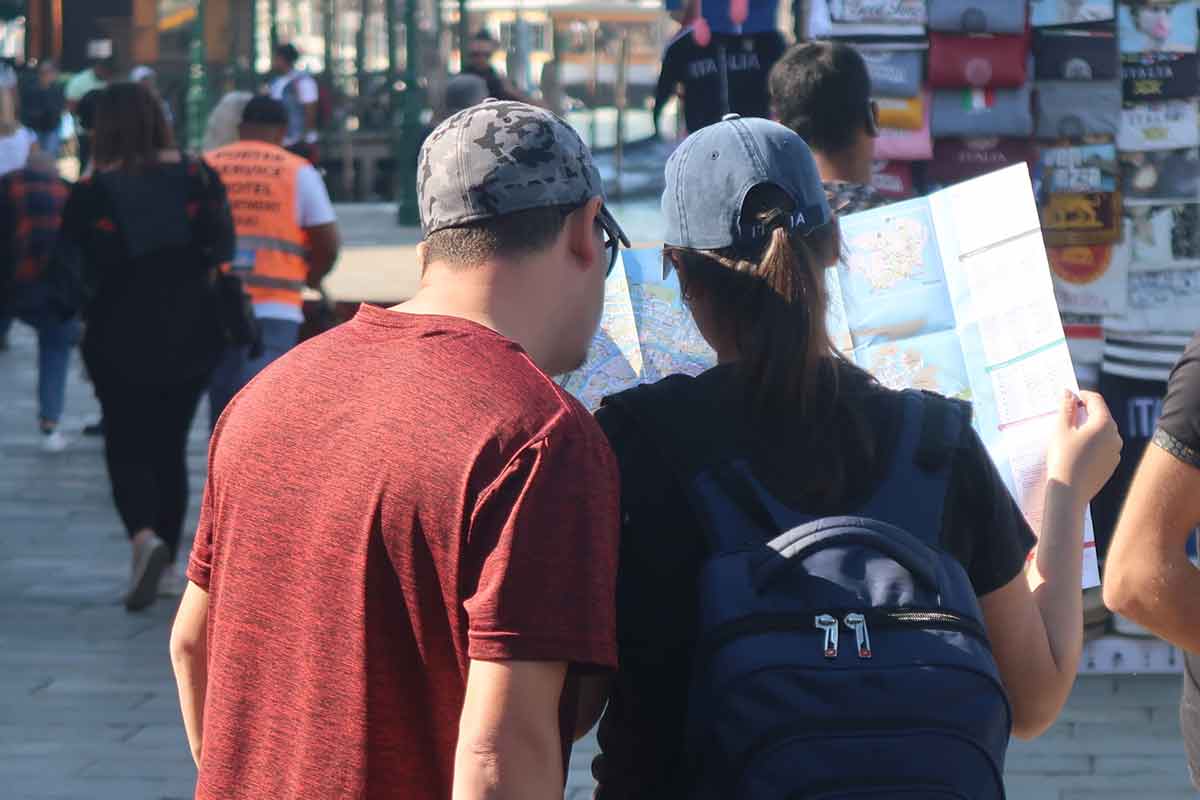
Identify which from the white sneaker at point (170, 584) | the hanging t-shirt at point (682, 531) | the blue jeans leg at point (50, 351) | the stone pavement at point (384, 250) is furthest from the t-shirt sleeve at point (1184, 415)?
the blue jeans leg at point (50, 351)

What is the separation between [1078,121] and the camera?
246 inches

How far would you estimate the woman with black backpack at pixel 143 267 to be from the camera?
660 centimetres

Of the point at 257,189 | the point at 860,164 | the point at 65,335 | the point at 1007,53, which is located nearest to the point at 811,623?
the point at 860,164

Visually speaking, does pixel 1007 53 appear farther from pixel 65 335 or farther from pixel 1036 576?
pixel 65 335

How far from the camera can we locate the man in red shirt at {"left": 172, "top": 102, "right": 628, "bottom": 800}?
1.92 metres

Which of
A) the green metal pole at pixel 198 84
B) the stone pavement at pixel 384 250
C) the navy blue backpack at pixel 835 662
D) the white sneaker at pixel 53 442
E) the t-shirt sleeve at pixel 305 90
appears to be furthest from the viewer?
the green metal pole at pixel 198 84

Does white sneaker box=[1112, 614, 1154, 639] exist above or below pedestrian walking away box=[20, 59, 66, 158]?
below

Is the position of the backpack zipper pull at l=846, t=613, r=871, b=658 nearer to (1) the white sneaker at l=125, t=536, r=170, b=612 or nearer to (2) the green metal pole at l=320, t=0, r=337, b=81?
(1) the white sneaker at l=125, t=536, r=170, b=612

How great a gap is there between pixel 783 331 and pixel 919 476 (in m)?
0.23

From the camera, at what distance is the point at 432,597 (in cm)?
202

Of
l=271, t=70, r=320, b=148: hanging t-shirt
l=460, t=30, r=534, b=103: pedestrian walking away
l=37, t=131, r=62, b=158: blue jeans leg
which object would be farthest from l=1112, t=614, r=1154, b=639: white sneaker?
l=37, t=131, r=62, b=158: blue jeans leg

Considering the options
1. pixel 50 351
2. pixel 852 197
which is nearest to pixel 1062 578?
pixel 852 197

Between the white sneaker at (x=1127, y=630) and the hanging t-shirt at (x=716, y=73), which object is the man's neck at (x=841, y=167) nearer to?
the hanging t-shirt at (x=716, y=73)

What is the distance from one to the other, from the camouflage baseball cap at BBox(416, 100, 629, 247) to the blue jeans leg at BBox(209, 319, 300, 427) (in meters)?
5.12
